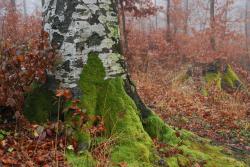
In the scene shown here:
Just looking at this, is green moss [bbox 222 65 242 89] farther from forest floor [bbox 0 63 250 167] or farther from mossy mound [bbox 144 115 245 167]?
mossy mound [bbox 144 115 245 167]

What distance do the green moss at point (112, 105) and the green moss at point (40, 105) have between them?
0.43m

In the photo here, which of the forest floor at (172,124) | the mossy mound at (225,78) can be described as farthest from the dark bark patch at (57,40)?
the mossy mound at (225,78)

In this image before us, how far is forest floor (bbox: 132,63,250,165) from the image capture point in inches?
263

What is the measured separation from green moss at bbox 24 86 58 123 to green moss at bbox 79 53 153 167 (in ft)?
1.40

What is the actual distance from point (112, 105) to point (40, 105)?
0.90 m

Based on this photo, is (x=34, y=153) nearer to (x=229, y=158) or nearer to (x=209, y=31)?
(x=229, y=158)

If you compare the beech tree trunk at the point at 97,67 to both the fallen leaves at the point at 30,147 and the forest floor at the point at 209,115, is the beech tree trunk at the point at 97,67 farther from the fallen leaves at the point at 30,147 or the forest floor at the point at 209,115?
the forest floor at the point at 209,115

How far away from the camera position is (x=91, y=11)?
4.60 m

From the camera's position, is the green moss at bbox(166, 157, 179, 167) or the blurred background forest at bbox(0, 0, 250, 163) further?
the blurred background forest at bbox(0, 0, 250, 163)

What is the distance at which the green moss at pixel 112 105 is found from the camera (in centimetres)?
438

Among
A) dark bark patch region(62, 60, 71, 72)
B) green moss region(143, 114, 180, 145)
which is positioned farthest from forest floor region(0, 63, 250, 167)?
green moss region(143, 114, 180, 145)

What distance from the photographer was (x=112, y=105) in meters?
4.60

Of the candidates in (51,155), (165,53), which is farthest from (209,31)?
(51,155)

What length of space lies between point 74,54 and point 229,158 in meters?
2.38
